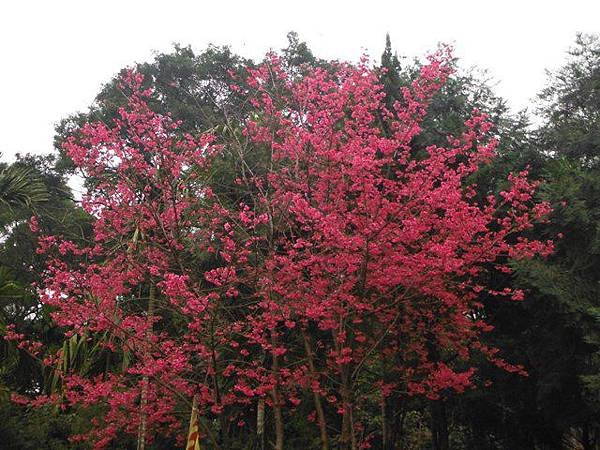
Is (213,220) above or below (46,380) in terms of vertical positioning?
above

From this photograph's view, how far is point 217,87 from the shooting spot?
2100 centimetres

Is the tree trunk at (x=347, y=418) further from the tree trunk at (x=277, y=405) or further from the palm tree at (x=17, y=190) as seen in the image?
the palm tree at (x=17, y=190)

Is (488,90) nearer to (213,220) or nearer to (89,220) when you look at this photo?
(213,220)

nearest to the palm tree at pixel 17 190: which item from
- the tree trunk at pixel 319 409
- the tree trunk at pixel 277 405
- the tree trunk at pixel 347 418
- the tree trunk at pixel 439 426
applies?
the tree trunk at pixel 277 405

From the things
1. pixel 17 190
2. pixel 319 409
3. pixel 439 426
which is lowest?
pixel 439 426

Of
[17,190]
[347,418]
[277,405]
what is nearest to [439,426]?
[347,418]

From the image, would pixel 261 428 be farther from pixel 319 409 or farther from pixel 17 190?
pixel 17 190

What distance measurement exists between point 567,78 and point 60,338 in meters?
14.3

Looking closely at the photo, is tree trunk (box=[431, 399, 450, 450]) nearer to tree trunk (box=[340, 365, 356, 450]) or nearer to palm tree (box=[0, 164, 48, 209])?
tree trunk (box=[340, 365, 356, 450])

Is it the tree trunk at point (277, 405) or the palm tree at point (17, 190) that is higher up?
the palm tree at point (17, 190)

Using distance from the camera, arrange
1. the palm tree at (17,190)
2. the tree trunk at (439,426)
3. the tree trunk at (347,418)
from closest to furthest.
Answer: the tree trunk at (347,418) < the palm tree at (17,190) < the tree trunk at (439,426)

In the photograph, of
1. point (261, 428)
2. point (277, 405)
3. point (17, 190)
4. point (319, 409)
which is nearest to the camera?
point (277, 405)

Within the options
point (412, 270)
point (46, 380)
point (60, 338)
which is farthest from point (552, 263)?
point (60, 338)

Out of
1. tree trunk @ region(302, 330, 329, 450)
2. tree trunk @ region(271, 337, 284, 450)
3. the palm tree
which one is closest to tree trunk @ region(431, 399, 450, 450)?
tree trunk @ region(302, 330, 329, 450)
